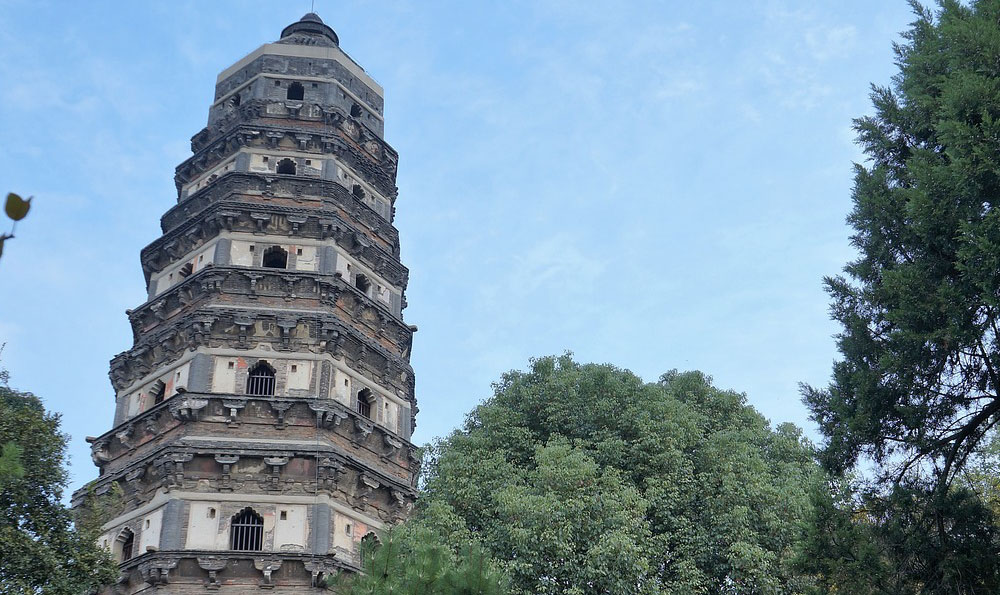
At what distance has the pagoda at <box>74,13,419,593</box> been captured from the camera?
18172 millimetres

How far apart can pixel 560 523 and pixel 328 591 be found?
4752 mm

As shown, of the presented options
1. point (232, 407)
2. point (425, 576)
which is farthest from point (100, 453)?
point (425, 576)

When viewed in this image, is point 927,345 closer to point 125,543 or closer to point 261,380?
point 261,380

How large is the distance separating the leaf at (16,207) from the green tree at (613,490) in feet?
41.9

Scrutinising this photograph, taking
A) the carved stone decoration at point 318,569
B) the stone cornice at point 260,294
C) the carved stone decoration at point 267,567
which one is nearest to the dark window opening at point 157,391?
the stone cornice at point 260,294

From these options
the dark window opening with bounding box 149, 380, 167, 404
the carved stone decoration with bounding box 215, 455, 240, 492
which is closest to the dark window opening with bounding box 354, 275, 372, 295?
the dark window opening with bounding box 149, 380, 167, 404

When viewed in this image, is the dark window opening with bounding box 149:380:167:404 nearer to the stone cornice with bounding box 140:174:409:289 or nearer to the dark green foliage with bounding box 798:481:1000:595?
the stone cornice with bounding box 140:174:409:289

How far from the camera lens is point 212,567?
17422mm

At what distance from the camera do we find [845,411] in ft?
36.5

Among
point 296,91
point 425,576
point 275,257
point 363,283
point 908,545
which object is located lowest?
point 425,576

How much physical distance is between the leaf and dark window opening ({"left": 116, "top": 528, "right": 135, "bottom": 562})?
1629 cm

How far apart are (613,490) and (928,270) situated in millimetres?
8282

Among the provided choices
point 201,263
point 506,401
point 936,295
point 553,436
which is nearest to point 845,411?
point 936,295

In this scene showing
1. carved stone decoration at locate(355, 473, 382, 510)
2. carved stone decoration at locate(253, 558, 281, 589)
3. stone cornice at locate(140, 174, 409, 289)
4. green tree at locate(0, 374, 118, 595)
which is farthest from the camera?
stone cornice at locate(140, 174, 409, 289)
